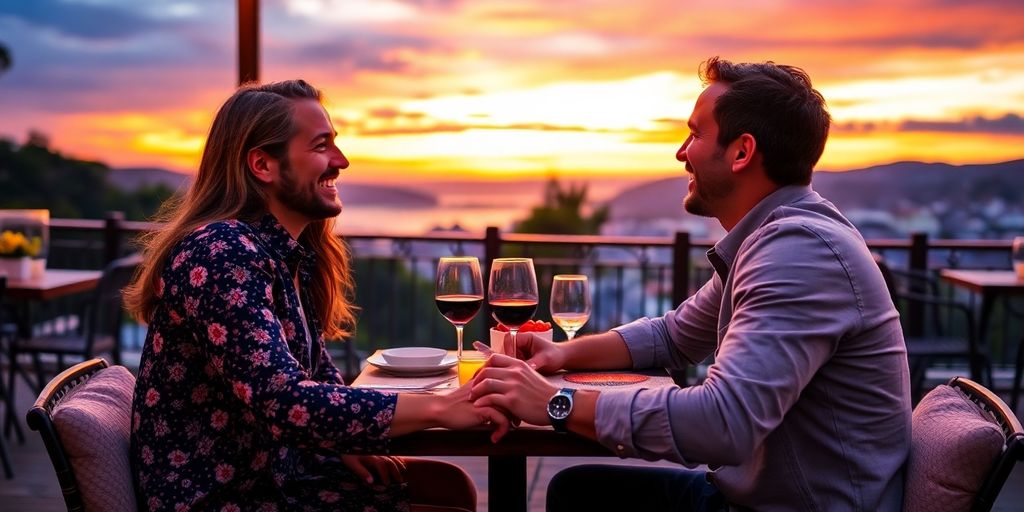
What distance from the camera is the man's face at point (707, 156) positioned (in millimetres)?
1775

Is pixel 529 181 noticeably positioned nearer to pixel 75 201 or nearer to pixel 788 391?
pixel 788 391

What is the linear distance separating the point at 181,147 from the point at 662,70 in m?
5.05

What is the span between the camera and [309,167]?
1.92m

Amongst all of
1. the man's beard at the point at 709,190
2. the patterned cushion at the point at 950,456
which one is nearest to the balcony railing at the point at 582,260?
the man's beard at the point at 709,190

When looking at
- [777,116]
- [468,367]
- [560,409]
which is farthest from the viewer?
[468,367]

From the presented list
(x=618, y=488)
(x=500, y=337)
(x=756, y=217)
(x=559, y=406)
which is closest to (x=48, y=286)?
(x=500, y=337)

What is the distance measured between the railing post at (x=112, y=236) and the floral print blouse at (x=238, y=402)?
4565mm

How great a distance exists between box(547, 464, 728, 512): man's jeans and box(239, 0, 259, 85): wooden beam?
361cm

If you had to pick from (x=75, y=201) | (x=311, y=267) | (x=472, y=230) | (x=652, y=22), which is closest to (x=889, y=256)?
(x=472, y=230)

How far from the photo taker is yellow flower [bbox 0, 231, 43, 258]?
4.54 meters

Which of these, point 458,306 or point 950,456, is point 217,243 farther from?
point 950,456

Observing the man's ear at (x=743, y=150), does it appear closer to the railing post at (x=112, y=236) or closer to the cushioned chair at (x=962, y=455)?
the cushioned chair at (x=962, y=455)

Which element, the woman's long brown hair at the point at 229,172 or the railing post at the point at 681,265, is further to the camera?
the railing post at the point at 681,265

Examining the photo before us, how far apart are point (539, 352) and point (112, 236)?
15.3 feet
